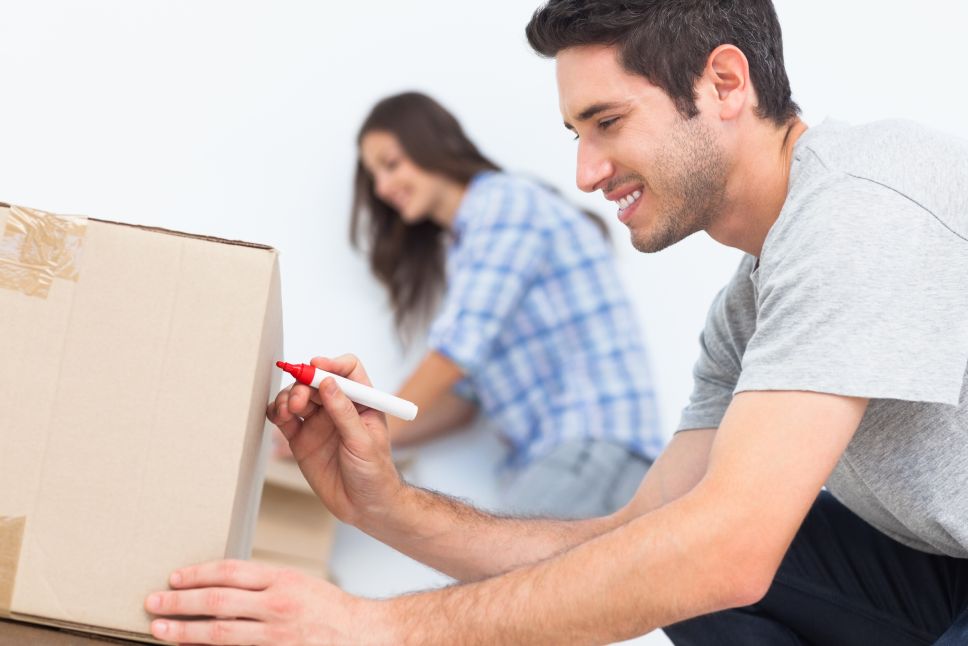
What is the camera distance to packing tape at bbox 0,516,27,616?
731 mm

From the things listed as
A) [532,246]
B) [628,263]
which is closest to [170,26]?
[532,246]

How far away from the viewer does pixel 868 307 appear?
785mm

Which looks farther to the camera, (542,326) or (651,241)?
(542,326)

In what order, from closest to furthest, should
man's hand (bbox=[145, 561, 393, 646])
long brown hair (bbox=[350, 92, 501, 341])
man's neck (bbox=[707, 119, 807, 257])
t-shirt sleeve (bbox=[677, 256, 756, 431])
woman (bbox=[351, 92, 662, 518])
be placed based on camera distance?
man's hand (bbox=[145, 561, 393, 646]) < man's neck (bbox=[707, 119, 807, 257]) < t-shirt sleeve (bbox=[677, 256, 756, 431]) < woman (bbox=[351, 92, 662, 518]) < long brown hair (bbox=[350, 92, 501, 341])

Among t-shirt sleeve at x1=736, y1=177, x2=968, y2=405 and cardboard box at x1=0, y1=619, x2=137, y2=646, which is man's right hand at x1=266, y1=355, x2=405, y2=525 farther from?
t-shirt sleeve at x1=736, y1=177, x2=968, y2=405

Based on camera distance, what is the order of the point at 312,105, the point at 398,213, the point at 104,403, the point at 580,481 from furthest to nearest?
the point at 398,213, the point at 312,105, the point at 580,481, the point at 104,403

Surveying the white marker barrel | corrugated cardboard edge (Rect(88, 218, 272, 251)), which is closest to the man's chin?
the white marker barrel

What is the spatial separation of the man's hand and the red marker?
168 mm

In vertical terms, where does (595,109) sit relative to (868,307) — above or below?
above

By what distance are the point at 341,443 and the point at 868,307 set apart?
486mm

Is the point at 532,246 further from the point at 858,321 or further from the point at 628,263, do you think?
the point at 858,321

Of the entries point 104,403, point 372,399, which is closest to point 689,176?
point 372,399

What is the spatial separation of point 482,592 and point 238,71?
162 cm

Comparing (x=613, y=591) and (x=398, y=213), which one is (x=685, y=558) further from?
(x=398, y=213)
